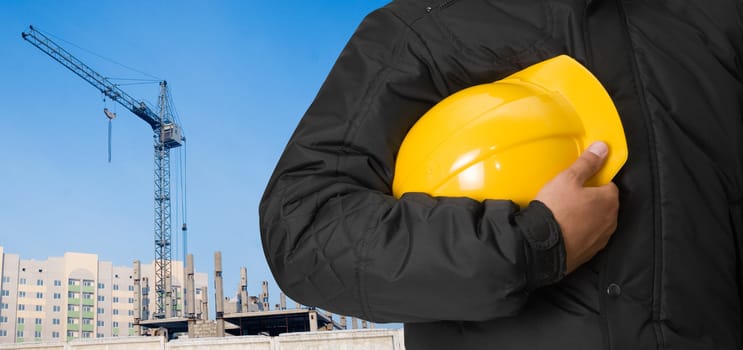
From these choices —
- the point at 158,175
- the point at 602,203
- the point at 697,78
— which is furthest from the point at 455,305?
the point at 158,175

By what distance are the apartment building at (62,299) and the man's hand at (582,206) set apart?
61858mm

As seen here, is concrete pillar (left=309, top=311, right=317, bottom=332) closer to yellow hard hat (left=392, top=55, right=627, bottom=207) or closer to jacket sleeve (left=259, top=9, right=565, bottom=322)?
jacket sleeve (left=259, top=9, right=565, bottom=322)

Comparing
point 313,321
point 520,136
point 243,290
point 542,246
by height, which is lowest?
point 542,246

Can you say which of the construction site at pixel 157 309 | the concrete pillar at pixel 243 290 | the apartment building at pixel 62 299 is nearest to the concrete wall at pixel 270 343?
the construction site at pixel 157 309

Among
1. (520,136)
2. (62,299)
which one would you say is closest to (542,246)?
(520,136)

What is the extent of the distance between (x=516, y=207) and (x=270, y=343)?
392 inches

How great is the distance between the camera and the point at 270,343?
1051 centimetres

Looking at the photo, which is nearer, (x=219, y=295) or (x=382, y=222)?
(x=382, y=222)

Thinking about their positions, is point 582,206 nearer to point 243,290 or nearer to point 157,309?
point 243,290

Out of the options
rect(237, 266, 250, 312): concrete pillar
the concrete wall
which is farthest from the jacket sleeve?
rect(237, 266, 250, 312): concrete pillar

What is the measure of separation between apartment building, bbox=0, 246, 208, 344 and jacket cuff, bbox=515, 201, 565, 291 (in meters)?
61.9

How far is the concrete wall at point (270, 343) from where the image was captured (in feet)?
34.6

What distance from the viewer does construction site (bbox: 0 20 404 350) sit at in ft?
35.6

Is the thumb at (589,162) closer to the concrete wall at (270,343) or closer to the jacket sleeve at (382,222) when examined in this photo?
the jacket sleeve at (382,222)
